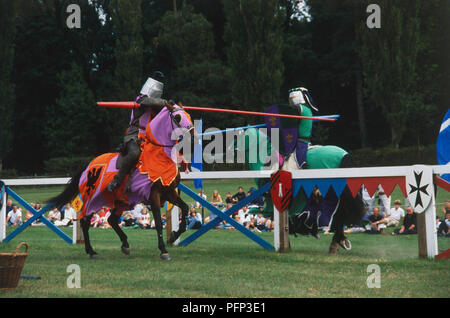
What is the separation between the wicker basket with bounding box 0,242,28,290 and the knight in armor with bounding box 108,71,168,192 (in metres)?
2.56

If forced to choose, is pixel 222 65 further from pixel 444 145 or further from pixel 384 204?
pixel 444 145

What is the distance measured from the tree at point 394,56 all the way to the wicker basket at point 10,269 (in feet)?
81.3

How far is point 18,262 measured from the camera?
576 centimetres

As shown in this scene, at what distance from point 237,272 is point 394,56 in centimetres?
2361

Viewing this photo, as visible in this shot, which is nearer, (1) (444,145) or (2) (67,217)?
(1) (444,145)

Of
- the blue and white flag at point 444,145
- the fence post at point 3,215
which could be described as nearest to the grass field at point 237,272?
the blue and white flag at point 444,145

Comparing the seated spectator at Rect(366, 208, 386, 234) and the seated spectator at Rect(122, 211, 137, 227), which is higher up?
the seated spectator at Rect(366, 208, 386, 234)

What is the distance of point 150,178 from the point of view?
8031 millimetres

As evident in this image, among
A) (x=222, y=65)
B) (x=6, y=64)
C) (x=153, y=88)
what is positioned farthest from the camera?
(x=222, y=65)

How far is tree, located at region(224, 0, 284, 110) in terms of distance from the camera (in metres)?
29.5

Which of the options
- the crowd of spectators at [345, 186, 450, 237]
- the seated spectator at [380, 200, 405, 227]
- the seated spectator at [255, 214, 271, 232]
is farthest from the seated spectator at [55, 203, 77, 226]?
the seated spectator at [380, 200, 405, 227]

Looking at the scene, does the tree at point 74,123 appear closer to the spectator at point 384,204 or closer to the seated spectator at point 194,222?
the seated spectator at point 194,222

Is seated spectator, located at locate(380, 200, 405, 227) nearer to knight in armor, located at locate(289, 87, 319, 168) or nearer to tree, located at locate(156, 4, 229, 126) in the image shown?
knight in armor, located at locate(289, 87, 319, 168)

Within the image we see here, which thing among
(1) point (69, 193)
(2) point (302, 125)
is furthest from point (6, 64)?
(2) point (302, 125)
